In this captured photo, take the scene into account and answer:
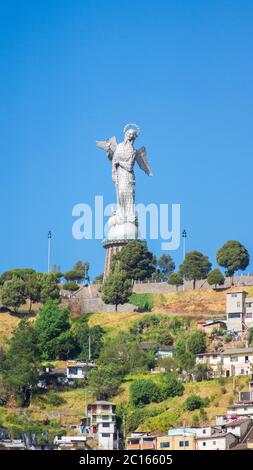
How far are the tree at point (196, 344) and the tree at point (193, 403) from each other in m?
5.73

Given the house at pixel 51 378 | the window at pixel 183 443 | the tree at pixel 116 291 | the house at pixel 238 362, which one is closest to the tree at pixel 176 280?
the tree at pixel 116 291

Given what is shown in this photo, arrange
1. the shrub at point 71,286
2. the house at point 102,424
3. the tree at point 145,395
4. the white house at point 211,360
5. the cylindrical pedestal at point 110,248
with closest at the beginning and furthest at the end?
the house at point 102,424 < the tree at point 145,395 < the white house at point 211,360 < the cylindrical pedestal at point 110,248 < the shrub at point 71,286

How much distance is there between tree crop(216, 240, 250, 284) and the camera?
79.8 meters

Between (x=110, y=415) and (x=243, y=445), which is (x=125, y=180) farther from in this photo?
(x=243, y=445)

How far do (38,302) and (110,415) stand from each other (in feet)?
52.0

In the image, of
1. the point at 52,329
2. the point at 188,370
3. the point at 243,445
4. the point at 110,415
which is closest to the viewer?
the point at 243,445

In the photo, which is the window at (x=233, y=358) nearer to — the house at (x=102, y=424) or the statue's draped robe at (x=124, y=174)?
the house at (x=102, y=424)

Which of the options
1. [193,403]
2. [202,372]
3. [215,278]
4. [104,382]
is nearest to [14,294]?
[215,278]

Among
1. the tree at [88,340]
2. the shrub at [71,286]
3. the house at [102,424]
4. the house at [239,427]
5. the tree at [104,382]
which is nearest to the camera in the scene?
the house at [239,427]

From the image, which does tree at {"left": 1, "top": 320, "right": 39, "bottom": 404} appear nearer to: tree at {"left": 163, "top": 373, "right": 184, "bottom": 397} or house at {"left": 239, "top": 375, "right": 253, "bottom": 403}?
tree at {"left": 163, "top": 373, "right": 184, "bottom": 397}

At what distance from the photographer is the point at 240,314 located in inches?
2948

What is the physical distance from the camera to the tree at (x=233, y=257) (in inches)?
3142
